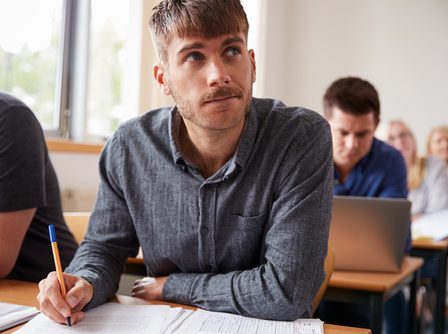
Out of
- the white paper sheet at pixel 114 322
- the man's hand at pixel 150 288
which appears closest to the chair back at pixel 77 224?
the man's hand at pixel 150 288

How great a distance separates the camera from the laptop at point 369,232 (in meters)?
1.98

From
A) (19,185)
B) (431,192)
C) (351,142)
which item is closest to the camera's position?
(19,185)

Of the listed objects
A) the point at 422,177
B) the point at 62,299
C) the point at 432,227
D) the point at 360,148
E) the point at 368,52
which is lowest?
the point at 432,227

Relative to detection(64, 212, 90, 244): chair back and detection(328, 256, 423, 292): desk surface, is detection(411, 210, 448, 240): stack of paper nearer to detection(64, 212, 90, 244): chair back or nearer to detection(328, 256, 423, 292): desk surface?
detection(328, 256, 423, 292): desk surface

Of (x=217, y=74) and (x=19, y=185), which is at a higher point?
(x=217, y=74)

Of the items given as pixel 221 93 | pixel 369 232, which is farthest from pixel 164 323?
pixel 369 232

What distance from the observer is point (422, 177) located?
436 centimetres

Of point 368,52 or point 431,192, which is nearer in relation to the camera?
point 431,192

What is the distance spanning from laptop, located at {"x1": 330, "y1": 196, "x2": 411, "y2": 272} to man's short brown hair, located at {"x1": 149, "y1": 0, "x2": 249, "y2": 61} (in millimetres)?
834

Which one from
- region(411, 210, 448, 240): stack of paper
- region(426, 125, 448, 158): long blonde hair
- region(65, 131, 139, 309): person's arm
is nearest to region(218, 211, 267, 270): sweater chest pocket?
region(65, 131, 139, 309): person's arm

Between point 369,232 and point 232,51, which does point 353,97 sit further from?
point 232,51

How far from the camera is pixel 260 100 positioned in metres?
1.57

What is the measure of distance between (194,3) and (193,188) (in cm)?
44

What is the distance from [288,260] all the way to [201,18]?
0.58 metres
